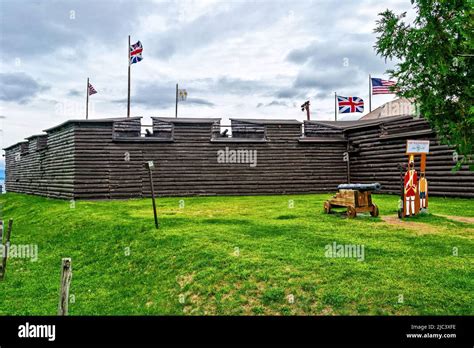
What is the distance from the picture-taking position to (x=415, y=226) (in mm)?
10461

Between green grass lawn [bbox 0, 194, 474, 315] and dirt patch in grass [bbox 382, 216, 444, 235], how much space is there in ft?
0.11

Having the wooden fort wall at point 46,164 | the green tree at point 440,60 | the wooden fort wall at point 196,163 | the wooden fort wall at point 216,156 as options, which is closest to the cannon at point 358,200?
the green tree at point 440,60

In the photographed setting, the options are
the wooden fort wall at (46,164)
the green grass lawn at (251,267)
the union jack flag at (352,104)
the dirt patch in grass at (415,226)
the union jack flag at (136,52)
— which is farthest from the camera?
the union jack flag at (352,104)

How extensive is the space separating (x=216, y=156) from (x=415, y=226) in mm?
14883

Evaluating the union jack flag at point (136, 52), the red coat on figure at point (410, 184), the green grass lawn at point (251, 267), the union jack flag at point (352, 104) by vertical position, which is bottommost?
the green grass lawn at point (251, 267)

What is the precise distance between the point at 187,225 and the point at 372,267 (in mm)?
6395

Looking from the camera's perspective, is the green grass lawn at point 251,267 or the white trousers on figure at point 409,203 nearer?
the green grass lawn at point 251,267

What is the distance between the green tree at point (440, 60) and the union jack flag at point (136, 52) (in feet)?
76.3

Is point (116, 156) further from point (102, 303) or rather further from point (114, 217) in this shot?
point (102, 303)

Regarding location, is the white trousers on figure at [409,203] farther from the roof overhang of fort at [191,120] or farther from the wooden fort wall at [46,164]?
the wooden fort wall at [46,164]

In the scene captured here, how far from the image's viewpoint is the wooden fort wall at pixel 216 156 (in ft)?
72.4

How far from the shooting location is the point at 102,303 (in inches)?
307
